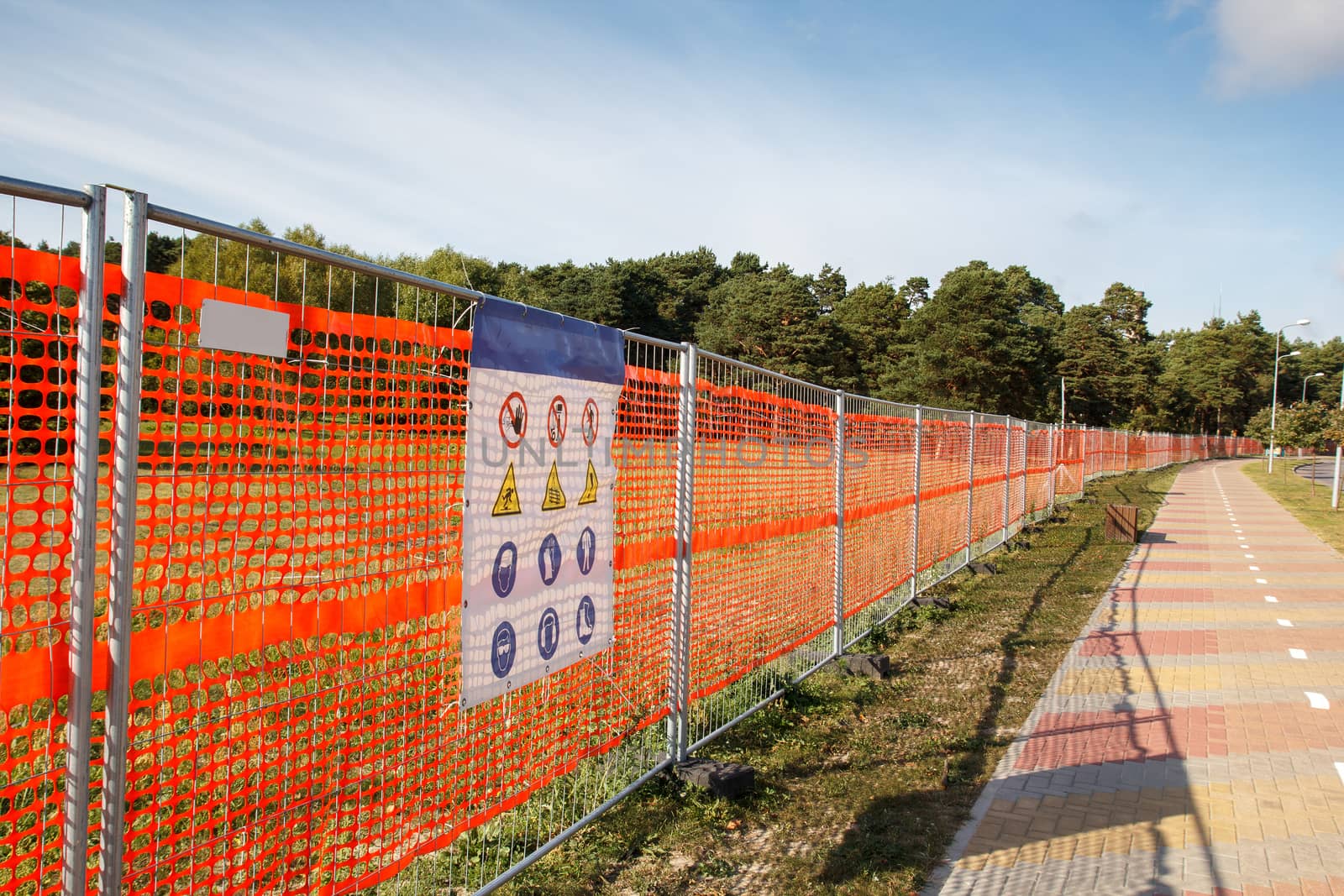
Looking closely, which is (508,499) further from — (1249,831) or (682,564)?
(1249,831)

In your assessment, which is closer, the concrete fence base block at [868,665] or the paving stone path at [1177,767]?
the paving stone path at [1177,767]

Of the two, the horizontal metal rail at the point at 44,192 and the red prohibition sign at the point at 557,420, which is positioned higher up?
the horizontal metal rail at the point at 44,192

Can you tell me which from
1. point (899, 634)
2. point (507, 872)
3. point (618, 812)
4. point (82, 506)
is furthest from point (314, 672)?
point (899, 634)

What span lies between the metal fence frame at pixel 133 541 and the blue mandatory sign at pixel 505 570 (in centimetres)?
84

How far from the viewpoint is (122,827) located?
6.28 feet

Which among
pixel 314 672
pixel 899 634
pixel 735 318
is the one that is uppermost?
pixel 735 318

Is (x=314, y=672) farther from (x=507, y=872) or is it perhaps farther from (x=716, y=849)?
(x=716, y=849)

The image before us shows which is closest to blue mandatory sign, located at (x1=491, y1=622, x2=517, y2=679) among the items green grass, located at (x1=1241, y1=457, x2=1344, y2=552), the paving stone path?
the paving stone path

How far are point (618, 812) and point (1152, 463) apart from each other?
56.6 meters

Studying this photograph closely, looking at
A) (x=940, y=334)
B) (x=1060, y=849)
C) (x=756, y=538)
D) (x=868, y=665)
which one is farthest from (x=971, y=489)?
(x=940, y=334)

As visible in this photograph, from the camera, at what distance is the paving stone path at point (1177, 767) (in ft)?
12.4

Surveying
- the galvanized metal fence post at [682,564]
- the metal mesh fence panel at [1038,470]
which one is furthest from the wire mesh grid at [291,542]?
the metal mesh fence panel at [1038,470]

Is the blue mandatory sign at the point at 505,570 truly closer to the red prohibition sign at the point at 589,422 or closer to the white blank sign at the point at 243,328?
the red prohibition sign at the point at 589,422

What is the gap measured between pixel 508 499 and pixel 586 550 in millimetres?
670
